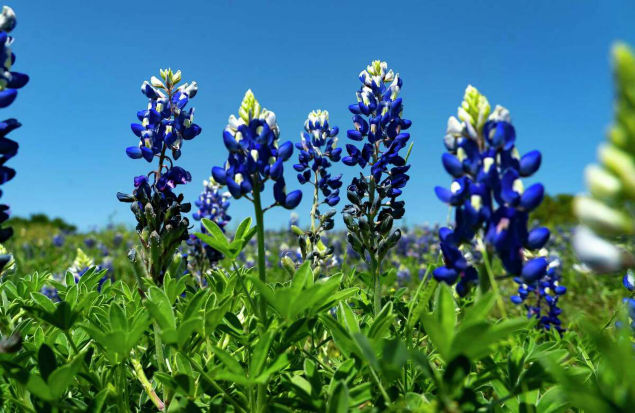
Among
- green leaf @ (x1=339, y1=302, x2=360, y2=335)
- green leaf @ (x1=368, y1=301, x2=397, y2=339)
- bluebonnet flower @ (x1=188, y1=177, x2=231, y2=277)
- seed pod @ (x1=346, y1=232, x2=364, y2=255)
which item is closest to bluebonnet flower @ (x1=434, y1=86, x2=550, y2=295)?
green leaf @ (x1=368, y1=301, x2=397, y2=339)

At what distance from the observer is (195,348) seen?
229 centimetres

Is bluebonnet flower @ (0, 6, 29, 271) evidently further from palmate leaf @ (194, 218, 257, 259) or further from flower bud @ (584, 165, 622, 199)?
flower bud @ (584, 165, 622, 199)

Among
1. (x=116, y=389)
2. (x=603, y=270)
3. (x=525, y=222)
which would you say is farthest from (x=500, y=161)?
(x=116, y=389)

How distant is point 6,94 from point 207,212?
4.25m

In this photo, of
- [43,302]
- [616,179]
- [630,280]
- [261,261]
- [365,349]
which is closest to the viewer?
[616,179]

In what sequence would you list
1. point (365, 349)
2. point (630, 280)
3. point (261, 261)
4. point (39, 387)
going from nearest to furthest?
point (365, 349) → point (39, 387) → point (261, 261) → point (630, 280)

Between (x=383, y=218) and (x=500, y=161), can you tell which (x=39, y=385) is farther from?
(x=383, y=218)

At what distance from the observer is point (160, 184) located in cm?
317

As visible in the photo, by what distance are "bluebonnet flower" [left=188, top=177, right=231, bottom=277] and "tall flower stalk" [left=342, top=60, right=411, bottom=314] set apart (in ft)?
8.45

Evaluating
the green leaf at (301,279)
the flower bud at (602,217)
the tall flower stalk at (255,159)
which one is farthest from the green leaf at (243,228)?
the flower bud at (602,217)

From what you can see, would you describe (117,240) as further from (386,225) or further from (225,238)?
(225,238)

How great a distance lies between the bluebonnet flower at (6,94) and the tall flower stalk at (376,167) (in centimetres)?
193

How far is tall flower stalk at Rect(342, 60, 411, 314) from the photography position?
319 cm

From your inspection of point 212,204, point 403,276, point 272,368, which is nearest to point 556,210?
point 403,276
